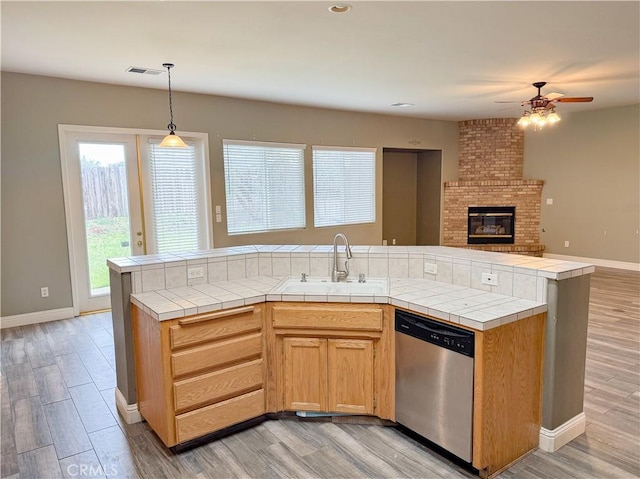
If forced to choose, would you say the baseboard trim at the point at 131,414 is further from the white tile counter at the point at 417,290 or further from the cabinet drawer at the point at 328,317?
the cabinet drawer at the point at 328,317

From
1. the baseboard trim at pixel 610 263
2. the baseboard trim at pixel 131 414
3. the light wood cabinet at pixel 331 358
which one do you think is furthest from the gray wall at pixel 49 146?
the baseboard trim at pixel 610 263

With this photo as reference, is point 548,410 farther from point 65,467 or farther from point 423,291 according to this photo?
point 65,467

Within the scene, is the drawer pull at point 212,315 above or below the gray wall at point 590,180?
below

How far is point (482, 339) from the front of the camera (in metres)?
2.09

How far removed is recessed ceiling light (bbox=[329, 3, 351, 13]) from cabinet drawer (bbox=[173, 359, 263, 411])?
2429 mm

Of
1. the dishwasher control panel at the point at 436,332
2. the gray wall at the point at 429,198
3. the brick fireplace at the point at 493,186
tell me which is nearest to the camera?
the dishwasher control panel at the point at 436,332

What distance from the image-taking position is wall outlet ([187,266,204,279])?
2922 millimetres

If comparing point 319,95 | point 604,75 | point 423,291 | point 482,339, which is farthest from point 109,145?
point 604,75

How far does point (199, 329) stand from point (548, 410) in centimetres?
206

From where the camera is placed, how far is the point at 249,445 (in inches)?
99.9

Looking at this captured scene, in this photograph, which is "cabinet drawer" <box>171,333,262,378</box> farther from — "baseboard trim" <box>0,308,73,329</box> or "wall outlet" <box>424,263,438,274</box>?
"baseboard trim" <box>0,308,73,329</box>

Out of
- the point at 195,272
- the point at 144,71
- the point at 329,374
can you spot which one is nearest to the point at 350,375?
the point at 329,374

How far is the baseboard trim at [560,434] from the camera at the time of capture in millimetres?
2447

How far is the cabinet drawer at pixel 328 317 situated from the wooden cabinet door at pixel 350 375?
0.12m
